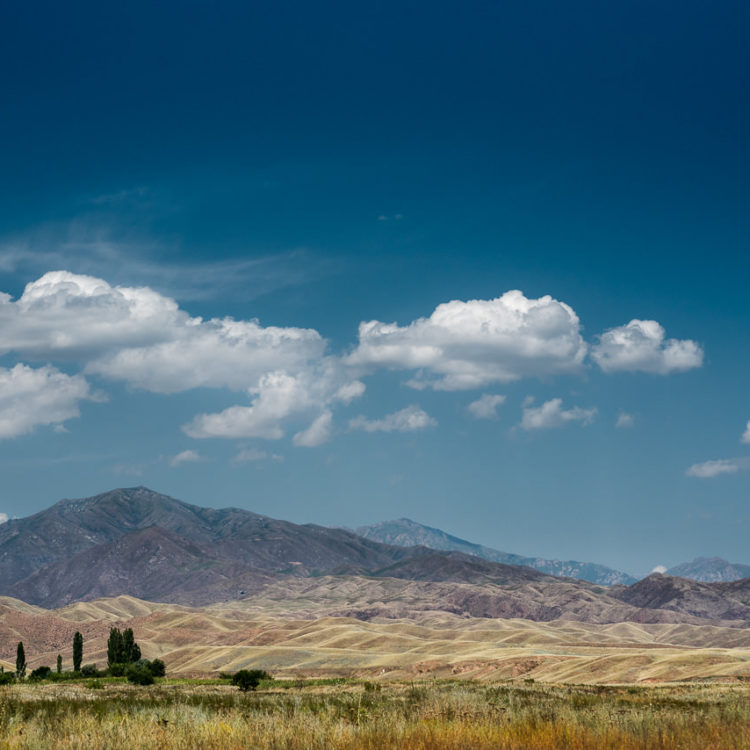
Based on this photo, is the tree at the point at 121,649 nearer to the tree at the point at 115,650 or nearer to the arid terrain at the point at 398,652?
the tree at the point at 115,650

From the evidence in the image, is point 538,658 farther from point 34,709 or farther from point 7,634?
point 7,634

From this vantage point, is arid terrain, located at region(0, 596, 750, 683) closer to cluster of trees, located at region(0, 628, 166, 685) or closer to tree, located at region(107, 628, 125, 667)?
cluster of trees, located at region(0, 628, 166, 685)

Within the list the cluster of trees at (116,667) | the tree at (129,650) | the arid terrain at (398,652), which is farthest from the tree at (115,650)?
the arid terrain at (398,652)

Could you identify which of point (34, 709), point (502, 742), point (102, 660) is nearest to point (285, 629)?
point (102, 660)

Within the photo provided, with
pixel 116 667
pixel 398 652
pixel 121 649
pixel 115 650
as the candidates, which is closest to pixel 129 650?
pixel 121 649

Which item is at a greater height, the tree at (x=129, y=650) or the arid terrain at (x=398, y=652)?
the tree at (x=129, y=650)

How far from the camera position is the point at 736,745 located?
11617 millimetres

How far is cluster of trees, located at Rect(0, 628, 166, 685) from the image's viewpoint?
70.9m

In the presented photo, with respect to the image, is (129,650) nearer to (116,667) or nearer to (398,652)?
(116,667)

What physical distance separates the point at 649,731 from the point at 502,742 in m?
2.85

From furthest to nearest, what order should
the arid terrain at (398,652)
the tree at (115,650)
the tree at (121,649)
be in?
the tree at (121,649) < the tree at (115,650) < the arid terrain at (398,652)

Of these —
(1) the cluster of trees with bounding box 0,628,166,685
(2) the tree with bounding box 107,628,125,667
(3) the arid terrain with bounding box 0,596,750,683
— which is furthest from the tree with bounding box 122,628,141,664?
(3) the arid terrain with bounding box 0,596,750,683

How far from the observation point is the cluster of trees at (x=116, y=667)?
233 ft

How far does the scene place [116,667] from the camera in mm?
85062
